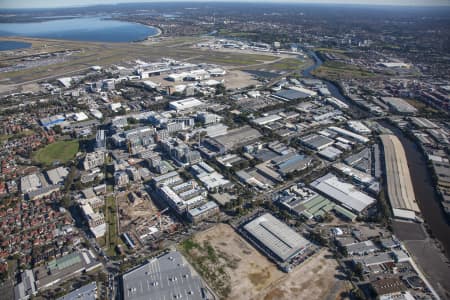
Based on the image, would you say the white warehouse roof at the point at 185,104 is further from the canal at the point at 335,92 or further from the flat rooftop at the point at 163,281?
the flat rooftop at the point at 163,281

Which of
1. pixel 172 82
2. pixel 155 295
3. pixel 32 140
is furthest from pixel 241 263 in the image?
pixel 172 82

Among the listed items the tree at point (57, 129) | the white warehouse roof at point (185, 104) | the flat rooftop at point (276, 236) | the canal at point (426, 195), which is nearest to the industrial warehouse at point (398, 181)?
the canal at point (426, 195)

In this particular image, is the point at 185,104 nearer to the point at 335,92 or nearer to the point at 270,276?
the point at 335,92

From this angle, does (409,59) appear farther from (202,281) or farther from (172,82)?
(202,281)

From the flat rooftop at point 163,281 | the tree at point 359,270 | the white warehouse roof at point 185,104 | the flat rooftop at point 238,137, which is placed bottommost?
the flat rooftop at point 163,281

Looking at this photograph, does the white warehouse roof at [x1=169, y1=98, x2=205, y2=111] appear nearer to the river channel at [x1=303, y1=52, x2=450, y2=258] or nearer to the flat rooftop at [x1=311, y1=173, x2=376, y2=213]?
the flat rooftop at [x1=311, y1=173, x2=376, y2=213]

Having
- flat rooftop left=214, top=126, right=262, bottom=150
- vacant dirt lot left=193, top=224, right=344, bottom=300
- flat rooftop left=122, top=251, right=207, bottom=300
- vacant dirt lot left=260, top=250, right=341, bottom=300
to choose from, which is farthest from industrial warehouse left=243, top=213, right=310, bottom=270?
flat rooftop left=214, top=126, right=262, bottom=150
